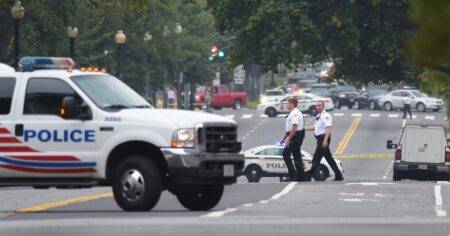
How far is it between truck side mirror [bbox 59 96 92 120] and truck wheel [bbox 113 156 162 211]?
29.7 inches

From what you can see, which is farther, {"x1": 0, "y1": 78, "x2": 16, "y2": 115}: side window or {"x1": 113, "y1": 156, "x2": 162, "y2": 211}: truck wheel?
{"x1": 0, "y1": 78, "x2": 16, "y2": 115}: side window

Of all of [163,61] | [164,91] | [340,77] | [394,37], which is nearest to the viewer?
[394,37]

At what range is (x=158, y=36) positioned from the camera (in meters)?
73.3

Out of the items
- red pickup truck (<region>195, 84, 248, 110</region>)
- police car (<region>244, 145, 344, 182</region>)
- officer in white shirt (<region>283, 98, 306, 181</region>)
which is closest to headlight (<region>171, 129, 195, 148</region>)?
officer in white shirt (<region>283, 98, 306, 181</region>)

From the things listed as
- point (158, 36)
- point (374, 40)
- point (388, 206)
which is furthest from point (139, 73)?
point (388, 206)

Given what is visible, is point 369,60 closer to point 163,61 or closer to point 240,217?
point 163,61

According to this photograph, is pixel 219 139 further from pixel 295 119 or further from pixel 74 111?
pixel 295 119

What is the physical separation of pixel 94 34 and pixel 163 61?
10.0 metres

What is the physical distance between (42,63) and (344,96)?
86.0 m

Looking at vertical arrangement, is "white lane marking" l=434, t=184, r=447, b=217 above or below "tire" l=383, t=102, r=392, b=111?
above

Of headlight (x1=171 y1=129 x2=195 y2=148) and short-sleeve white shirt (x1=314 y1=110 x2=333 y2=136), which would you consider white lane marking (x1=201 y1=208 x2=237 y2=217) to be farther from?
short-sleeve white shirt (x1=314 y1=110 x2=333 y2=136)

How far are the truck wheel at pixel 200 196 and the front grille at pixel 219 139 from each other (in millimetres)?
670

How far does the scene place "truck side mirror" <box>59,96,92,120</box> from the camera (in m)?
15.8

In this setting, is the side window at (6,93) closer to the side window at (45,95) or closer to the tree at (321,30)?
the side window at (45,95)
